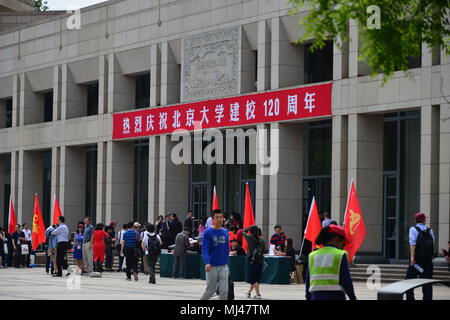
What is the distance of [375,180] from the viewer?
107 ft

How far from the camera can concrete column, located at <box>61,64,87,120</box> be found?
1863 inches

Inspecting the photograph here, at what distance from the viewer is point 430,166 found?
29.9m

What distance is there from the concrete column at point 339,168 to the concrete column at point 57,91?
18.2m

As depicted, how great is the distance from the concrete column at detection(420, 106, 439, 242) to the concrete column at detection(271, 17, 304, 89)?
6.70 m

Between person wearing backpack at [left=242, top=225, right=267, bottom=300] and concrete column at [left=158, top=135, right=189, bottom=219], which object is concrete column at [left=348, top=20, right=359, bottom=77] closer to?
person wearing backpack at [left=242, top=225, right=267, bottom=300]

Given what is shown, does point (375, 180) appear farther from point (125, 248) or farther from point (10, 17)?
point (10, 17)

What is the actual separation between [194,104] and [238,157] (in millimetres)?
2551

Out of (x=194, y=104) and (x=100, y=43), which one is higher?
(x=100, y=43)

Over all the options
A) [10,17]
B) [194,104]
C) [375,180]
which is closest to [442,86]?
[375,180]

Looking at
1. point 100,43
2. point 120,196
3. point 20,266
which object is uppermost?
point 100,43

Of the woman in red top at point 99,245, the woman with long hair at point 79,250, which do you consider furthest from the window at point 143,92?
the woman with long hair at point 79,250

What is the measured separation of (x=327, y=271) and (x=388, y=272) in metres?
19.0

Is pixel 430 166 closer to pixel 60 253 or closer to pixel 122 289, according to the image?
pixel 122 289

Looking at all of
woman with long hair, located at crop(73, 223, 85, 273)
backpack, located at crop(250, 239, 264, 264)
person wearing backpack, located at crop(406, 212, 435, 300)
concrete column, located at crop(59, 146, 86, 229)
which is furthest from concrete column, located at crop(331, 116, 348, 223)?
concrete column, located at crop(59, 146, 86, 229)
